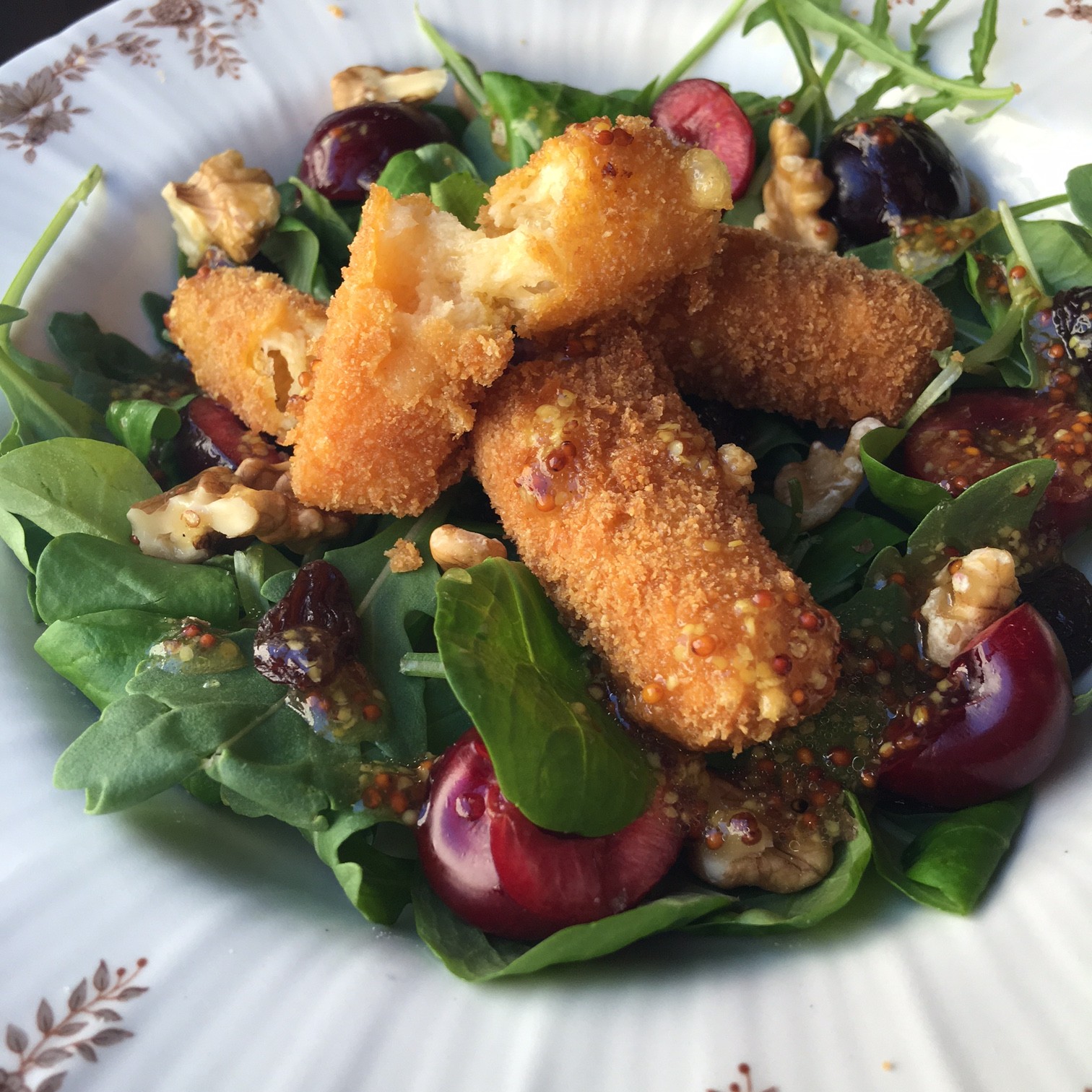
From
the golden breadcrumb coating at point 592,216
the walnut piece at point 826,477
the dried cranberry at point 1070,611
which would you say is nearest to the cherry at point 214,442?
the golden breadcrumb coating at point 592,216

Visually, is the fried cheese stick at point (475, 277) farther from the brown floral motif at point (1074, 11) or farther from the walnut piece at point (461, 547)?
the brown floral motif at point (1074, 11)

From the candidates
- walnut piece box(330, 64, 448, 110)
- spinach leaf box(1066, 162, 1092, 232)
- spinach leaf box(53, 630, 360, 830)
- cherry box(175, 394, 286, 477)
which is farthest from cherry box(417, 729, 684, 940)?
walnut piece box(330, 64, 448, 110)

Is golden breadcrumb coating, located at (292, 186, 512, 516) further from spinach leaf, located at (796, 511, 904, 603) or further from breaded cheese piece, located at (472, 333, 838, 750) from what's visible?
spinach leaf, located at (796, 511, 904, 603)

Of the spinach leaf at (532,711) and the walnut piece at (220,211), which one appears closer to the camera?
the spinach leaf at (532,711)

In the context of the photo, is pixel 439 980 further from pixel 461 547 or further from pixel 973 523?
pixel 973 523

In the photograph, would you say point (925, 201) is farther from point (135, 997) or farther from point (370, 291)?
point (135, 997)
